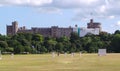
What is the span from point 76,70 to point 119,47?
152583mm

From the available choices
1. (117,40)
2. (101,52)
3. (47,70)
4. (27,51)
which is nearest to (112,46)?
(117,40)

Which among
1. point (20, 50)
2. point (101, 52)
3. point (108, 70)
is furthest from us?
point (20, 50)

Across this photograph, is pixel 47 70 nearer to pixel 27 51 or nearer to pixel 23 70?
pixel 23 70

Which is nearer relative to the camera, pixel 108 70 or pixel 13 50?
pixel 108 70

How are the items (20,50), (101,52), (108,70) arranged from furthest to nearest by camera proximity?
(20,50) < (101,52) < (108,70)

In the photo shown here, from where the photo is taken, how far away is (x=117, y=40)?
198m

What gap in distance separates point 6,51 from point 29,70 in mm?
151517

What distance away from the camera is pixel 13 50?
638ft

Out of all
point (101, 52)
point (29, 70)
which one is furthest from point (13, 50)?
point (29, 70)

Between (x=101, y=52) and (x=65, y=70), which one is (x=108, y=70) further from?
(x=101, y=52)

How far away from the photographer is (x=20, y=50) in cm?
19250

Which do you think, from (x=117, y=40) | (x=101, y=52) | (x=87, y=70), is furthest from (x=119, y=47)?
(x=87, y=70)

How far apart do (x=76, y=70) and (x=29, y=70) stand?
430cm

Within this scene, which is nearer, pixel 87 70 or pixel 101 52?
pixel 87 70
